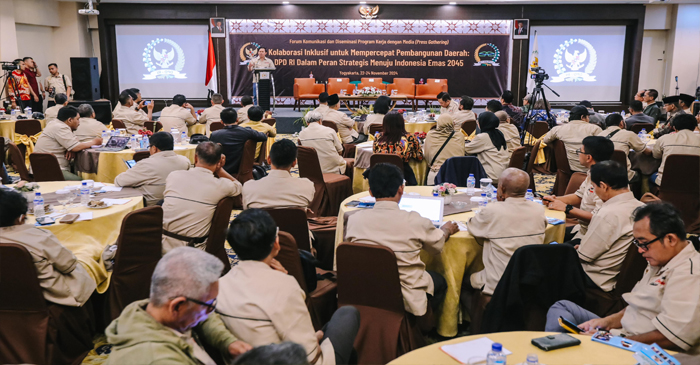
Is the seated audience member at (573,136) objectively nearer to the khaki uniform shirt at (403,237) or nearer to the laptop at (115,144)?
the khaki uniform shirt at (403,237)

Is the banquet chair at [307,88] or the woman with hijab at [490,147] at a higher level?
the banquet chair at [307,88]

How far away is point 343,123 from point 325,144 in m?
2.05

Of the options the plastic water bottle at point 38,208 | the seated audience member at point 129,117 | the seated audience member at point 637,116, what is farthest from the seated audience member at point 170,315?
the seated audience member at point 637,116

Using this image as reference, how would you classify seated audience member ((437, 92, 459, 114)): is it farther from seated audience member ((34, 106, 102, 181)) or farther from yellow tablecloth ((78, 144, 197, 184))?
seated audience member ((34, 106, 102, 181))

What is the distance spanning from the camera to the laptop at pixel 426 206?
3561mm

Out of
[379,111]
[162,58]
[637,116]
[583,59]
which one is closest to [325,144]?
[379,111]

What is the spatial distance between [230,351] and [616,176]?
2368 millimetres

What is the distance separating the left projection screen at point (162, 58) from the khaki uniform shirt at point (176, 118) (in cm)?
714

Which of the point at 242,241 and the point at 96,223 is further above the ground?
the point at 242,241

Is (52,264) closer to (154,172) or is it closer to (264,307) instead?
(264,307)

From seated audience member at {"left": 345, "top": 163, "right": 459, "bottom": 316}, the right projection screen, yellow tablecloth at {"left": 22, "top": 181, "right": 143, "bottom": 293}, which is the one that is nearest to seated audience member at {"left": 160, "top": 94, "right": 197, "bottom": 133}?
yellow tablecloth at {"left": 22, "top": 181, "right": 143, "bottom": 293}

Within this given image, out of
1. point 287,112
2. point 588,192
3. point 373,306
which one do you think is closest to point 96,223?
point 373,306

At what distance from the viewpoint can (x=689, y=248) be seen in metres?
2.32

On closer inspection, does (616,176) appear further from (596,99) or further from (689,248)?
(596,99)
